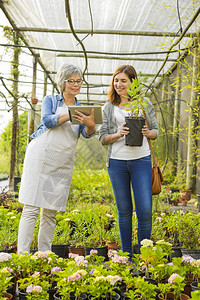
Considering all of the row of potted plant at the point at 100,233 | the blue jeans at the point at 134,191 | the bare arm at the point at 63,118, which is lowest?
the row of potted plant at the point at 100,233

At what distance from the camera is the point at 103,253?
2885 mm

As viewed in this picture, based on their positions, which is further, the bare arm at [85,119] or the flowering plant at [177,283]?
the bare arm at [85,119]

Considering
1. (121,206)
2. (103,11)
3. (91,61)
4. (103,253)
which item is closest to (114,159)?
(121,206)

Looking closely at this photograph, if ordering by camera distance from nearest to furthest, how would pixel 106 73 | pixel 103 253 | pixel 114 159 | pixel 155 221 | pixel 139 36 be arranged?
pixel 114 159 < pixel 103 253 < pixel 155 221 < pixel 139 36 < pixel 106 73

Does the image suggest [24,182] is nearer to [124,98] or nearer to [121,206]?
[121,206]

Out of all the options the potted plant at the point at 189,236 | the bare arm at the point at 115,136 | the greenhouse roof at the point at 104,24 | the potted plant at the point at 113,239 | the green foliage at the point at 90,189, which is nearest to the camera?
the bare arm at the point at 115,136

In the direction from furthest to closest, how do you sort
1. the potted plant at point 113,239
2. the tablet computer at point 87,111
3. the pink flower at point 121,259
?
the potted plant at point 113,239 → the tablet computer at point 87,111 → the pink flower at point 121,259

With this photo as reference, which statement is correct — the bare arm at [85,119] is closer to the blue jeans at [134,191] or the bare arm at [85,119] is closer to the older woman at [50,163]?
the older woman at [50,163]

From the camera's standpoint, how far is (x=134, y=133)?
229 cm

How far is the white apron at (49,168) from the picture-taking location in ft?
7.74

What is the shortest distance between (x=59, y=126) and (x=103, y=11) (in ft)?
9.94

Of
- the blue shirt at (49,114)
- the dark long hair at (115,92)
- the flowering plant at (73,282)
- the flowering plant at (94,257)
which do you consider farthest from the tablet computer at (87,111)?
the flowering plant at (73,282)

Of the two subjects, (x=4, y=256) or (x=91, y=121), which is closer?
(x=4, y=256)

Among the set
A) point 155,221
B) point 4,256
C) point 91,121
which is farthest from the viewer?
point 155,221
